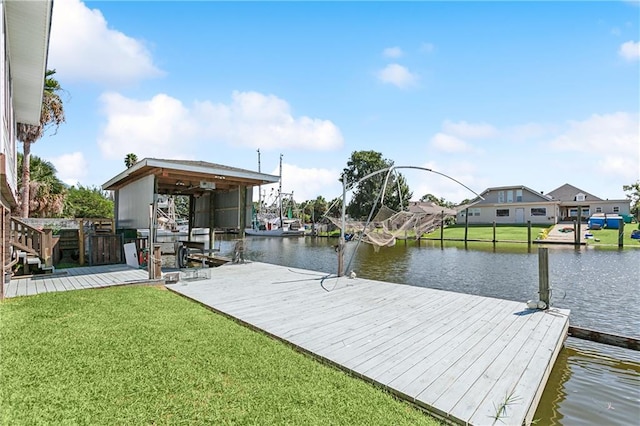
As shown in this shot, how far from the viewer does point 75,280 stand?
26.6 feet

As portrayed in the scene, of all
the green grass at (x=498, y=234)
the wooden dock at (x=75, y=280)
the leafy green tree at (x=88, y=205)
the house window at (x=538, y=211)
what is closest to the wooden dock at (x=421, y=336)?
the wooden dock at (x=75, y=280)

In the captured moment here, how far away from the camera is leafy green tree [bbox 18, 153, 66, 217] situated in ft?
65.0

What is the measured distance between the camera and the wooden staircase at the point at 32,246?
884 cm

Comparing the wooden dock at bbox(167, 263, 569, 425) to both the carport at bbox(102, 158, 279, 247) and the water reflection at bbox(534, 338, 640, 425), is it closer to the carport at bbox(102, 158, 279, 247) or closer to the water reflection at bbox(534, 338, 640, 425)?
the water reflection at bbox(534, 338, 640, 425)

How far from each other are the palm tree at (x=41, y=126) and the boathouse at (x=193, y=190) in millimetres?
7242

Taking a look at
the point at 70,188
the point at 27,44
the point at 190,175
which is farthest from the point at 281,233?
the point at 27,44

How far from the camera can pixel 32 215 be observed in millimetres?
20906

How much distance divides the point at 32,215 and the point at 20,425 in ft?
80.7

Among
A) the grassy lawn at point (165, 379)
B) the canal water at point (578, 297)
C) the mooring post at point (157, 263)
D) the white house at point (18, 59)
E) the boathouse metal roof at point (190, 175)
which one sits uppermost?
the white house at point (18, 59)

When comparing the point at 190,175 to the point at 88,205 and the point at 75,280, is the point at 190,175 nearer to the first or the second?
the point at 75,280

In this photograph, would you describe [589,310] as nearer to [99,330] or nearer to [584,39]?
[584,39]

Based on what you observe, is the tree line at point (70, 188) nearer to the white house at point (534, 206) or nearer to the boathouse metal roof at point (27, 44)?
the boathouse metal roof at point (27, 44)

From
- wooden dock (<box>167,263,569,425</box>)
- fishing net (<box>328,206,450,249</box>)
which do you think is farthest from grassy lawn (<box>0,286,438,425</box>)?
fishing net (<box>328,206,450,249</box>)

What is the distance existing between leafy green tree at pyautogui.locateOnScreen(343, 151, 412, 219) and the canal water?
2420 centimetres
